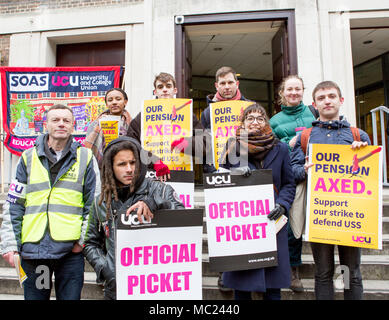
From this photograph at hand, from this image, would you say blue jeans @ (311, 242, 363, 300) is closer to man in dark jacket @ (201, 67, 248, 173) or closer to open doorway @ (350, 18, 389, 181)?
man in dark jacket @ (201, 67, 248, 173)

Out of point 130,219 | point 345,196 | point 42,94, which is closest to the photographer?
point 130,219

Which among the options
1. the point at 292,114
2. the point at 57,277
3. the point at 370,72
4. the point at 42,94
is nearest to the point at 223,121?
the point at 292,114

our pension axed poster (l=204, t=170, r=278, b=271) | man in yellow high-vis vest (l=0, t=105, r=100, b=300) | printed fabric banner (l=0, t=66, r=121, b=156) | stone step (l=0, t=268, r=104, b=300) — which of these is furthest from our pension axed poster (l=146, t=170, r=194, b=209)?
printed fabric banner (l=0, t=66, r=121, b=156)

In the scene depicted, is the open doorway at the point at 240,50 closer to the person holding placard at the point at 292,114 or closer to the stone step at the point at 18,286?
the person holding placard at the point at 292,114

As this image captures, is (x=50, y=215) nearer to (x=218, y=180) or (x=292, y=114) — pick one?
(x=218, y=180)

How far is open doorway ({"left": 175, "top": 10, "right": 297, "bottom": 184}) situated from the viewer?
622cm

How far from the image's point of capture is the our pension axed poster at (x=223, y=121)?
3.15 meters

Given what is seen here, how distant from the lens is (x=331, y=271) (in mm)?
2244

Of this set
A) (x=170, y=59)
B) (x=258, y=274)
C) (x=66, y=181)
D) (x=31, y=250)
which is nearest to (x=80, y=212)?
(x=66, y=181)

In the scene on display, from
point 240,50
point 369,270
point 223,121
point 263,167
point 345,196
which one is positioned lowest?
point 369,270

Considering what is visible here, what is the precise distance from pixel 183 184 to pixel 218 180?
0.65 metres

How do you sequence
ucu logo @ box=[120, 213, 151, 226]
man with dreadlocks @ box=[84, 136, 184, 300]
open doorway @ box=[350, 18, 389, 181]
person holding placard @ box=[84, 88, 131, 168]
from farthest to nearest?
open doorway @ box=[350, 18, 389, 181] → person holding placard @ box=[84, 88, 131, 168] → man with dreadlocks @ box=[84, 136, 184, 300] → ucu logo @ box=[120, 213, 151, 226]

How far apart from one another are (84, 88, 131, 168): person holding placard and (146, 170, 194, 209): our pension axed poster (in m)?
0.88

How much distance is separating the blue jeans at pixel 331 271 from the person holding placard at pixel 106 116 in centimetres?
232
